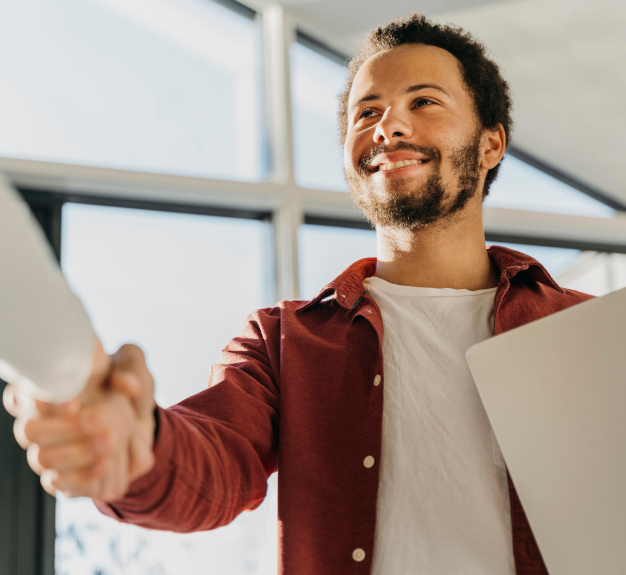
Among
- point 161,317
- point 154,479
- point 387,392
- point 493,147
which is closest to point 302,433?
point 387,392

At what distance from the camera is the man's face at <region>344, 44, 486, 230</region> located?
1.37 meters

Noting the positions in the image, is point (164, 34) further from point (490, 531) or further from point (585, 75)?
point (490, 531)

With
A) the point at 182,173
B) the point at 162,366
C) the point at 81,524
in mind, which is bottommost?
the point at 81,524

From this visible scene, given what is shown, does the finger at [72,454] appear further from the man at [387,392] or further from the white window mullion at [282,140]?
the white window mullion at [282,140]

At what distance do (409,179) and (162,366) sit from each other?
146cm

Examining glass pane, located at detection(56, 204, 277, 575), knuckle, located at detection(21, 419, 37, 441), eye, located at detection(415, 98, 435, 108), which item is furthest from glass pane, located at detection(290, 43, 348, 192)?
knuckle, located at detection(21, 419, 37, 441)

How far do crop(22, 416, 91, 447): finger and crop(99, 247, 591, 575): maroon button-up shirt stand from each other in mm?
214

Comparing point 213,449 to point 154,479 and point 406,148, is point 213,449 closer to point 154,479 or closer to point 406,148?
point 154,479

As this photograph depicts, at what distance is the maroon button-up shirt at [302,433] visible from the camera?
2.77 ft

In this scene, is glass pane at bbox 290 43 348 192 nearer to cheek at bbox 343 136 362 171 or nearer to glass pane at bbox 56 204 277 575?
glass pane at bbox 56 204 277 575

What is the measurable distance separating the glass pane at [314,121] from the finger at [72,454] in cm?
237

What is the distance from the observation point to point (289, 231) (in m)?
2.75

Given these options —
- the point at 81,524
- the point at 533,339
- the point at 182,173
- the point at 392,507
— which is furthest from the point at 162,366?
the point at 533,339

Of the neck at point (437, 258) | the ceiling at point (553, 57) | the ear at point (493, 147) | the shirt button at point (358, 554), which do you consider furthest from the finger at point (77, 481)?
the ceiling at point (553, 57)
